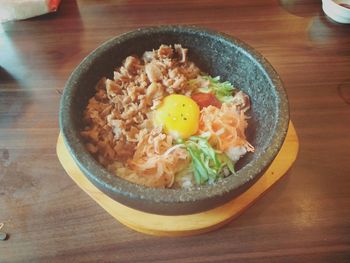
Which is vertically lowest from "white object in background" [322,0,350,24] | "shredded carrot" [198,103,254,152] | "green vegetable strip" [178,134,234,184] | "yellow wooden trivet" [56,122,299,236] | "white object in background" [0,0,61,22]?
"yellow wooden trivet" [56,122,299,236]

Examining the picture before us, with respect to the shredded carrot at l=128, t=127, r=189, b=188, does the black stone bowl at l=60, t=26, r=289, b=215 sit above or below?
above

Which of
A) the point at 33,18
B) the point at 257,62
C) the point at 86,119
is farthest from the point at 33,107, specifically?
the point at 257,62

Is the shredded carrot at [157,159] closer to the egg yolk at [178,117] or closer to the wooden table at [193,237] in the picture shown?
the egg yolk at [178,117]

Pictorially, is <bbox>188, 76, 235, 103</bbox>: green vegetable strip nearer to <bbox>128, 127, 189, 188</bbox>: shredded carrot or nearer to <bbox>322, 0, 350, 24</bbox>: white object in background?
<bbox>128, 127, 189, 188</bbox>: shredded carrot

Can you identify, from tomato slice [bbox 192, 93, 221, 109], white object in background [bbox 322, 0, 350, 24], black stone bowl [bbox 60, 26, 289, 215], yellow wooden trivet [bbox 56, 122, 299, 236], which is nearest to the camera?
black stone bowl [bbox 60, 26, 289, 215]

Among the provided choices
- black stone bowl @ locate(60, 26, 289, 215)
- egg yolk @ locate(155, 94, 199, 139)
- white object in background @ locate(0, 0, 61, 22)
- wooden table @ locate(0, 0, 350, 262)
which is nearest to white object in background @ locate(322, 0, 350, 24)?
wooden table @ locate(0, 0, 350, 262)

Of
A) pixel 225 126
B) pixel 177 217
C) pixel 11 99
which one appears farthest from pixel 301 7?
pixel 11 99

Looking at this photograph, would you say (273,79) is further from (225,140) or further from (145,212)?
(145,212)

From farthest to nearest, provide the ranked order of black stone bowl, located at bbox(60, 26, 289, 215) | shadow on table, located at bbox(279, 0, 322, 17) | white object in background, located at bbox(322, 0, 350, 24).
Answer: shadow on table, located at bbox(279, 0, 322, 17) → white object in background, located at bbox(322, 0, 350, 24) → black stone bowl, located at bbox(60, 26, 289, 215)
